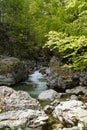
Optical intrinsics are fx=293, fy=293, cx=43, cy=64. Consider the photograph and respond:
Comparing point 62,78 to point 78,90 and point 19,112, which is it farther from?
point 19,112

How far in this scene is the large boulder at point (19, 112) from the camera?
39.6ft

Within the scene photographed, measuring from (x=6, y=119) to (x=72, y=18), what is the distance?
11821 millimetres

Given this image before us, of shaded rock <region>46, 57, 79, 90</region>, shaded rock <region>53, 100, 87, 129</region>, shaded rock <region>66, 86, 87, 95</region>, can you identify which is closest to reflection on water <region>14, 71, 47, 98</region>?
shaded rock <region>46, 57, 79, 90</region>

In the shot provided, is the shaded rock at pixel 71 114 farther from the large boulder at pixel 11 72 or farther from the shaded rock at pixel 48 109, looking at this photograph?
the large boulder at pixel 11 72

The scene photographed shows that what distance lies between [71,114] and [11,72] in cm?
1131

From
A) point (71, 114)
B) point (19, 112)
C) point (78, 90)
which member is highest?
point (71, 114)

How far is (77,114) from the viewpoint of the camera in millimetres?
12484

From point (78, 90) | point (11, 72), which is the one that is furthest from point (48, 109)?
point (11, 72)

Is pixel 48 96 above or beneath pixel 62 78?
beneath

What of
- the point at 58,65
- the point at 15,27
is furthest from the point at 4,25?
the point at 58,65

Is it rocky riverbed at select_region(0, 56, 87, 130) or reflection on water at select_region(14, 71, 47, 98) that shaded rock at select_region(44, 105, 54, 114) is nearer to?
rocky riverbed at select_region(0, 56, 87, 130)

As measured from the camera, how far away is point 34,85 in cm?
2233

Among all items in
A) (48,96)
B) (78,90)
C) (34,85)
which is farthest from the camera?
(34,85)

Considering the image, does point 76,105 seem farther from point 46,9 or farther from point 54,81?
point 46,9
